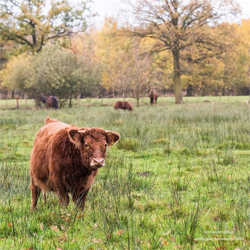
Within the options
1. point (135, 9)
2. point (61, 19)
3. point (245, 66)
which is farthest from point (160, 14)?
point (245, 66)

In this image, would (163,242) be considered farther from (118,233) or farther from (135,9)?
(135,9)

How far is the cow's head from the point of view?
12.1 ft

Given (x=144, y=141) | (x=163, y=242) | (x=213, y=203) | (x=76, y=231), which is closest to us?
(x=163, y=242)

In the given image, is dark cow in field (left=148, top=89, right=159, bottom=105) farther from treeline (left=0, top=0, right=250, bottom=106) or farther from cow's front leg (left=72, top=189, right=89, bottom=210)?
cow's front leg (left=72, top=189, right=89, bottom=210)

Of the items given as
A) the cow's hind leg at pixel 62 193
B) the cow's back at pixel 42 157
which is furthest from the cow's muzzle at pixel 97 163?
the cow's back at pixel 42 157

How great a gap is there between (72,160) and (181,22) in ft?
95.2

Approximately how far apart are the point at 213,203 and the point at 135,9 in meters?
27.3

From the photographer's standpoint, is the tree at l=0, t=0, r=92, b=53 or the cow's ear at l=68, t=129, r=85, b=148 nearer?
the cow's ear at l=68, t=129, r=85, b=148

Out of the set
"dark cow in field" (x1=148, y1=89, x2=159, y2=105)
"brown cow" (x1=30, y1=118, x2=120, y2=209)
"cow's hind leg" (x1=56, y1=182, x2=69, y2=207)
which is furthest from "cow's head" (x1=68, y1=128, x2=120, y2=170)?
"dark cow in field" (x1=148, y1=89, x2=159, y2=105)

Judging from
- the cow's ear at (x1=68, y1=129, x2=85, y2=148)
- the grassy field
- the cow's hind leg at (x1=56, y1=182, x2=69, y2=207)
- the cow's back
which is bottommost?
the grassy field

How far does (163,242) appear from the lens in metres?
3.10

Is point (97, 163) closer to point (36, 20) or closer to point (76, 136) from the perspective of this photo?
point (76, 136)

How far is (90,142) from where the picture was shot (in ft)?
12.3

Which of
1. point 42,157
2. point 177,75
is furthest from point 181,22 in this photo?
point 42,157
